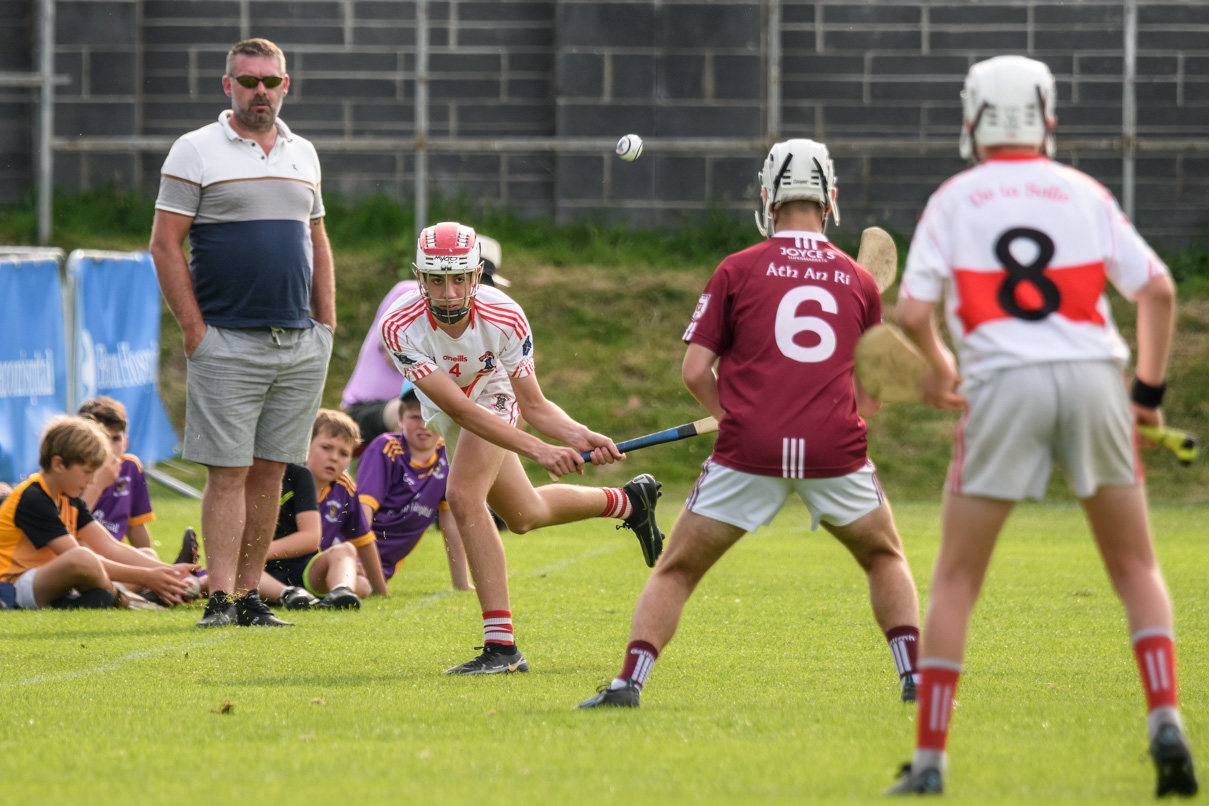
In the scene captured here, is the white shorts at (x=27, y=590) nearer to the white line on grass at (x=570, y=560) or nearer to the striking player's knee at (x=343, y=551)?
the striking player's knee at (x=343, y=551)

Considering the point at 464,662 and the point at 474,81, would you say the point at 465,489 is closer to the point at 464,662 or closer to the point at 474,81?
the point at 464,662

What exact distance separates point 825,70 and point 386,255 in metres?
5.25

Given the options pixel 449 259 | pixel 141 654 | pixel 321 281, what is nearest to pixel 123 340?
pixel 321 281

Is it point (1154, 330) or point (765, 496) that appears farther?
point (765, 496)

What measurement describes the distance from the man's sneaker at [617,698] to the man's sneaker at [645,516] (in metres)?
2.23

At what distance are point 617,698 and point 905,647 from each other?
37.3 inches

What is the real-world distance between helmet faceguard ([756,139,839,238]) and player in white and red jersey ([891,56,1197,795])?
3.96ft

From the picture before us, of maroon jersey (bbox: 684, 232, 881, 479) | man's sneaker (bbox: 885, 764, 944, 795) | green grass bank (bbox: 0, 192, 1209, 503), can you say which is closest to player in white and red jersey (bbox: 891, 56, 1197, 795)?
man's sneaker (bbox: 885, 764, 944, 795)

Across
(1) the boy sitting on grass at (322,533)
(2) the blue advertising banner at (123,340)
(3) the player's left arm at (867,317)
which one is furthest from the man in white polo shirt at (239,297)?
(2) the blue advertising banner at (123,340)

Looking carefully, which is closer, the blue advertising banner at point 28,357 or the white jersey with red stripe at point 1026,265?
the white jersey with red stripe at point 1026,265

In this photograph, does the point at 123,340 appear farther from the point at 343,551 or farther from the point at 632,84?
the point at 632,84

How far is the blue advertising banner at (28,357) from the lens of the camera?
11438mm

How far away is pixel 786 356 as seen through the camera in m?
4.86

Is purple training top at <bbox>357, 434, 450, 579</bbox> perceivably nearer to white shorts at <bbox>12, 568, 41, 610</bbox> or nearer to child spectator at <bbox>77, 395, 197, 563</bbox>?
child spectator at <bbox>77, 395, 197, 563</bbox>
